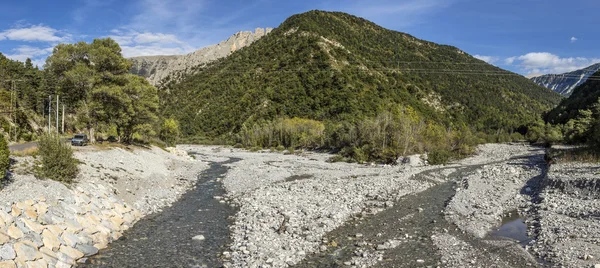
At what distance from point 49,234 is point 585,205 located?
24709 millimetres

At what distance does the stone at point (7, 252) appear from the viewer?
1065 centimetres

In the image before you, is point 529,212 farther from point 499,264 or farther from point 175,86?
point 175,86

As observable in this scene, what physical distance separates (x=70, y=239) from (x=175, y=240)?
3859 millimetres

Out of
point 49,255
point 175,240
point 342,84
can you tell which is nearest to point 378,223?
point 175,240

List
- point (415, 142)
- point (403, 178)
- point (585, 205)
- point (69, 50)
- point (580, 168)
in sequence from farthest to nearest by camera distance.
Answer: point (415, 142) → point (69, 50) → point (403, 178) → point (580, 168) → point (585, 205)

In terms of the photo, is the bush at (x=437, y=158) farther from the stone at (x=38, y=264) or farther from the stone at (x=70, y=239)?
the stone at (x=38, y=264)

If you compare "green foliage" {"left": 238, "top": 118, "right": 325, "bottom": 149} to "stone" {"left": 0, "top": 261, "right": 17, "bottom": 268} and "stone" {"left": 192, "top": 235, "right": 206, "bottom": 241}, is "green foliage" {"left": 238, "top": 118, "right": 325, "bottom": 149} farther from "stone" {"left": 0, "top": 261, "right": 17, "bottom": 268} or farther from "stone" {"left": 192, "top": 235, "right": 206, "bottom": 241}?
"stone" {"left": 0, "top": 261, "right": 17, "bottom": 268}

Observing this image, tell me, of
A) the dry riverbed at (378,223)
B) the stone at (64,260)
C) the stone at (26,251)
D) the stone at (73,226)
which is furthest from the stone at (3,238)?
the dry riverbed at (378,223)

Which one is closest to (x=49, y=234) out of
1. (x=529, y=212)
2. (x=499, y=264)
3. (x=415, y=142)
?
(x=499, y=264)

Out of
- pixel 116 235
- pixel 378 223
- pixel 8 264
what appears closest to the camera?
pixel 8 264

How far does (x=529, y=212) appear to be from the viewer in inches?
778

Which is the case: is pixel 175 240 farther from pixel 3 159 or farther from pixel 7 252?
pixel 3 159

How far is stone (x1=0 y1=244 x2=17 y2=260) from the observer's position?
1065cm

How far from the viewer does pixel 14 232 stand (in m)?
12.0
